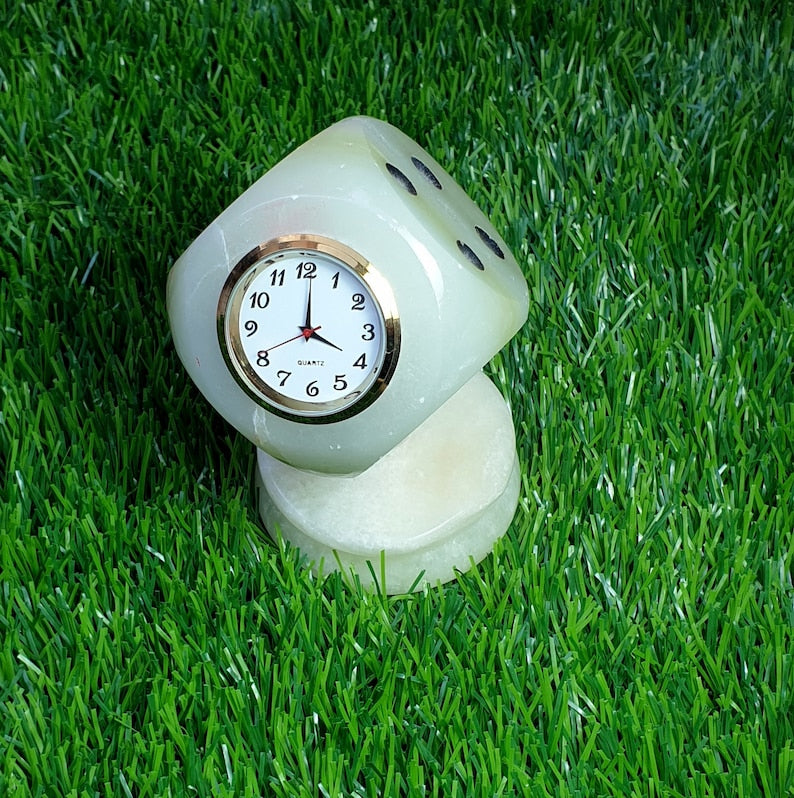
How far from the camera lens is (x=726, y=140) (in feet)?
7.78

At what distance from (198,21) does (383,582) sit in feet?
4.93

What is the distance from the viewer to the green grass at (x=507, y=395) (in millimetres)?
1488

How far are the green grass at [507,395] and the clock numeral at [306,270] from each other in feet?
1.51

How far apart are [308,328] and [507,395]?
592 millimetres

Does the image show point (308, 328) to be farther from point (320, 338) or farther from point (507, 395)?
point (507, 395)

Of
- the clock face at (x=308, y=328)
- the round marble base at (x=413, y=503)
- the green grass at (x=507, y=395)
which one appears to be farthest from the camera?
the round marble base at (x=413, y=503)

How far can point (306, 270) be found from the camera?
137 cm

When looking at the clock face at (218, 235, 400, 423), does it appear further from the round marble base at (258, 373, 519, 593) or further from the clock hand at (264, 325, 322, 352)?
the round marble base at (258, 373, 519, 593)

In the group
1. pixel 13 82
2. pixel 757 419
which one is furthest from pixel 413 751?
pixel 13 82

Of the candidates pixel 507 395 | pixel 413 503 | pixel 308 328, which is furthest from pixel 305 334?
pixel 507 395

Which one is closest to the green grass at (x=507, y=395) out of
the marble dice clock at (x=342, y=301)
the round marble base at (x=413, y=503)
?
the round marble base at (x=413, y=503)

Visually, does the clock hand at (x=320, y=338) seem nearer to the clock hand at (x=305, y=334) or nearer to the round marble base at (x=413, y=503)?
the clock hand at (x=305, y=334)

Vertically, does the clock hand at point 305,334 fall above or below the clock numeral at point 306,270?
below

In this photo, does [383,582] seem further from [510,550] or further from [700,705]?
[700,705]
